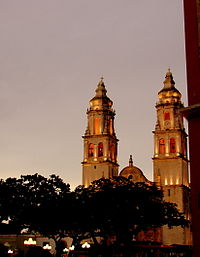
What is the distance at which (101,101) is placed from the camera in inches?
3221

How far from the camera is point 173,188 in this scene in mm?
73625

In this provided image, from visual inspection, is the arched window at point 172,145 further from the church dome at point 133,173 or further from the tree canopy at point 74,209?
the tree canopy at point 74,209

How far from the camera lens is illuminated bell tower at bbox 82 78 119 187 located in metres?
77.3

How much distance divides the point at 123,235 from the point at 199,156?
2723 cm

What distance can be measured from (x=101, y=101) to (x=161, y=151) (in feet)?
45.1

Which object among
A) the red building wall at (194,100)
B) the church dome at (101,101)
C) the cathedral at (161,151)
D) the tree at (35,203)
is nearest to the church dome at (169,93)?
the cathedral at (161,151)

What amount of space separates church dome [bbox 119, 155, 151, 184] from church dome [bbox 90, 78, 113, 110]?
10.7 meters

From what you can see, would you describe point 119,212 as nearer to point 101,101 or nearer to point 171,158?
point 171,158

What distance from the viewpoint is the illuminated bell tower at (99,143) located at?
77312 mm

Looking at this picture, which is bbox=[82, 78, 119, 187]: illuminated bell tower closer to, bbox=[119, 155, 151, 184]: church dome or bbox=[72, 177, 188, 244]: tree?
bbox=[119, 155, 151, 184]: church dome

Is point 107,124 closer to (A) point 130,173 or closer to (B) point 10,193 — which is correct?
(A) point 130,173

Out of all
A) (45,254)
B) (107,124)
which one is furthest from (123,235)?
(107,124)

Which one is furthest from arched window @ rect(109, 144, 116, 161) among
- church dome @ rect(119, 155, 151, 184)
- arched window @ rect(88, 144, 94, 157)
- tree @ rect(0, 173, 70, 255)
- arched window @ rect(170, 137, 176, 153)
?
tree @ rect(0, 173, 70, 255)

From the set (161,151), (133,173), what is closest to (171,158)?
(161,151)
